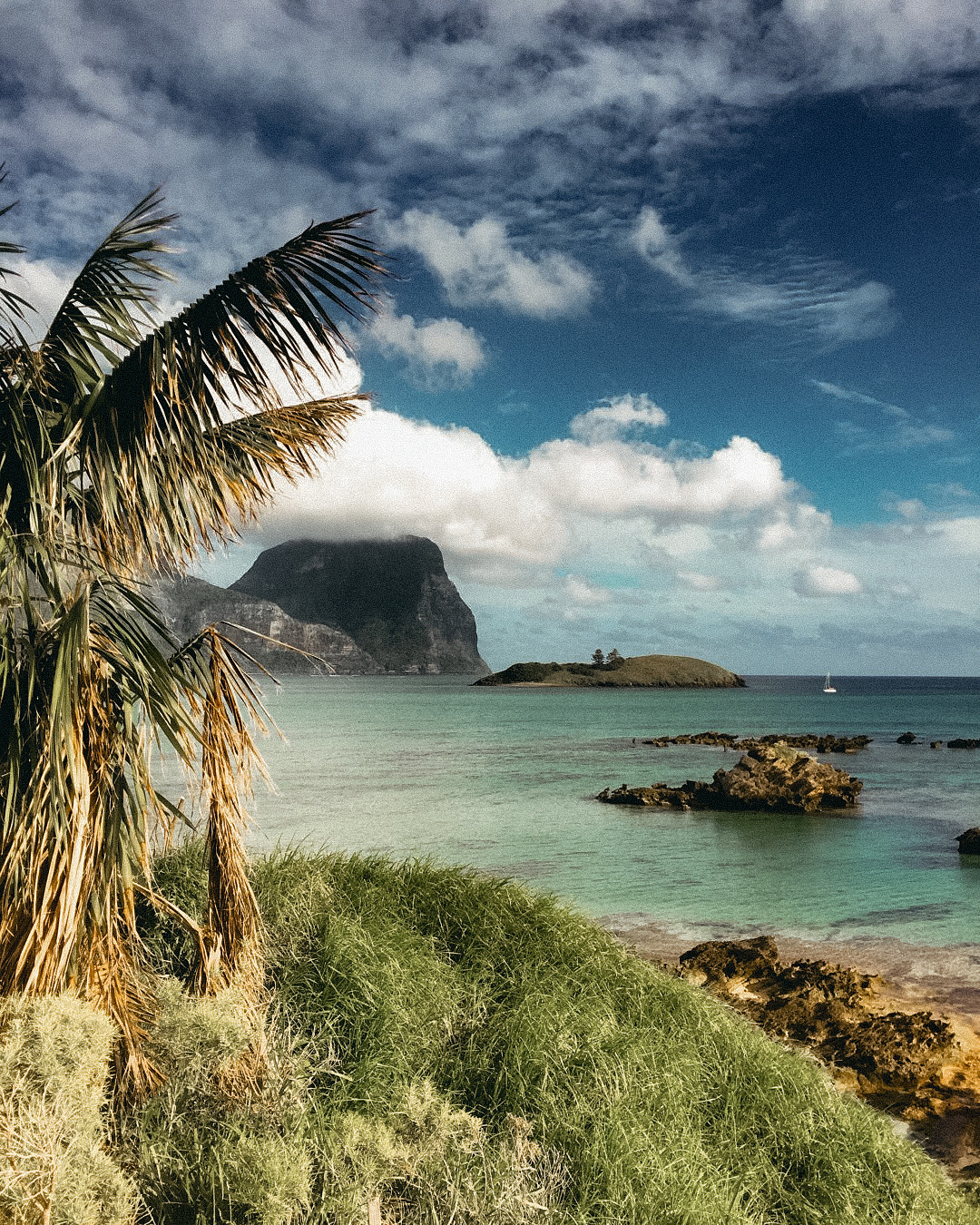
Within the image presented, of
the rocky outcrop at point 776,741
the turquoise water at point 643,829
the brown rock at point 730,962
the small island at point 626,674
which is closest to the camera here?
the brown rock at point 730,962

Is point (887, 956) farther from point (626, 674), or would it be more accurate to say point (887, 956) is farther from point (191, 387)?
point (626, 674)

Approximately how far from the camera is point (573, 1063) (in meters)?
5.51

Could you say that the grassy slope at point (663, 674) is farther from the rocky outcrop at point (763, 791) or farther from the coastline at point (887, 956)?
the coastline at point (887, 956)

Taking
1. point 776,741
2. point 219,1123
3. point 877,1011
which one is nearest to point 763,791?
point 877,1011

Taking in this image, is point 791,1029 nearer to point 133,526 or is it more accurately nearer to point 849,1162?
point 849,1162

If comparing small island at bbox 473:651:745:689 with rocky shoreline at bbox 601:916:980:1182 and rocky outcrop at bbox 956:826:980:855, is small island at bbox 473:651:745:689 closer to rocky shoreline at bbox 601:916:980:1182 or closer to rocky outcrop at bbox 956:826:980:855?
rocky outcrop at bbox 956:826:980:855

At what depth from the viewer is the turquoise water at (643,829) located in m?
15.0

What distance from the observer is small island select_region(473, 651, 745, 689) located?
160 meters

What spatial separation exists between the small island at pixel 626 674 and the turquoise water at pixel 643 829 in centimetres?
10855

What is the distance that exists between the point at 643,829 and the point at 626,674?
472 ft

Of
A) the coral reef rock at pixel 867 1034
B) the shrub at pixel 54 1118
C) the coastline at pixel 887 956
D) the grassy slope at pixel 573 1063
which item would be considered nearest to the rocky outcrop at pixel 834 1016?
the coral reef rock at pixel 867 1034

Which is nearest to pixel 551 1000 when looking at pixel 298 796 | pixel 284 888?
pixel 284 888

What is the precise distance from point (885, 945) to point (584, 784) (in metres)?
18.5

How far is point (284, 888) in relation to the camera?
718 centimetres
